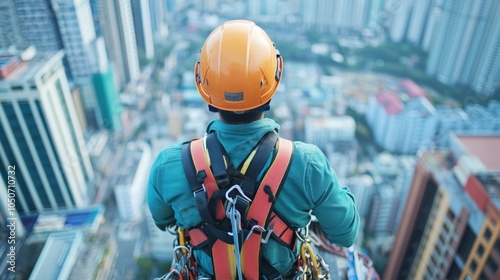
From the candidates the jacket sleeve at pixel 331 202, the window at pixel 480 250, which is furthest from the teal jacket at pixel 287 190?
the window at pixel 480 250

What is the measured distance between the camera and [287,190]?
0.78 m

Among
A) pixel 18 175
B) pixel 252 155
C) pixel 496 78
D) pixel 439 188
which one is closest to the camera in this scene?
pixel 252 155

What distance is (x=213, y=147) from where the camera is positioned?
0.79 m

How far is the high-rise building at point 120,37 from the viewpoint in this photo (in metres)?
10.4

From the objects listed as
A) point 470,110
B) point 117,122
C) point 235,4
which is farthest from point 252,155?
point 235,4

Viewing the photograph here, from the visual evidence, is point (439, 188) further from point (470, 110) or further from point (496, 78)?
point (496, 78)

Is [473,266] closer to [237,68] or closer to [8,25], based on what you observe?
[237,68]

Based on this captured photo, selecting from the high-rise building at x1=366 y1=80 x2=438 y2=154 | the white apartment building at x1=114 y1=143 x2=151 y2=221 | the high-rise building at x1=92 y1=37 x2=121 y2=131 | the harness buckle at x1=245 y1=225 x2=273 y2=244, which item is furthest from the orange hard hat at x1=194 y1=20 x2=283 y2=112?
the high-rise building at x1=366 y1=80 x2=438 y2=154

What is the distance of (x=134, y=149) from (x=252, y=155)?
28.4 ft

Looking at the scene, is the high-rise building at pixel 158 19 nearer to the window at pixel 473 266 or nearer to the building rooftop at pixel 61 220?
the building rooftop at pixel 61 220

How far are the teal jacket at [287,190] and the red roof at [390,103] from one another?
33.1ft

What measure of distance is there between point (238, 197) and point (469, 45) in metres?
13.8

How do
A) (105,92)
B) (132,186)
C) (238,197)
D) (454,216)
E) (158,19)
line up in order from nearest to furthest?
(238,197)
(454,216)
(132,186)
(105,92)
(158,19)

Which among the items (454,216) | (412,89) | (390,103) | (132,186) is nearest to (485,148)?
(454,216)
